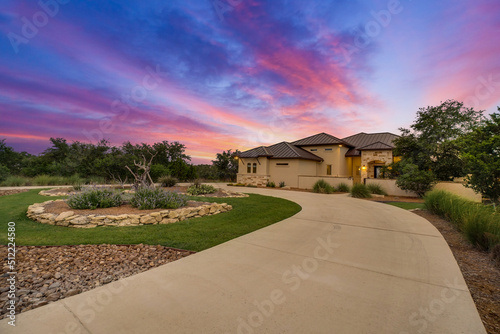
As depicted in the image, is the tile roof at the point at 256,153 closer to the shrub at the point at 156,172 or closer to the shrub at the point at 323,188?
the shrub at the point at 323,188

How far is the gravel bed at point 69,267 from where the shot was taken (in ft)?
8.59

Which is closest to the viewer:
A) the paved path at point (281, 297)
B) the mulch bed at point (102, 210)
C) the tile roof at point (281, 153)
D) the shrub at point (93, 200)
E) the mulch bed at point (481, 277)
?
the paved path at point (281, 297)

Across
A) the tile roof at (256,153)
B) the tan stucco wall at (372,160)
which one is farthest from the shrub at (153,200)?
the tan stucco wall at (372,160)

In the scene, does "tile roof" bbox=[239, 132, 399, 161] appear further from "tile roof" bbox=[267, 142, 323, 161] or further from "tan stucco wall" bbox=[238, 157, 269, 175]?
"tan stucco wall" bbox=[238, 157, 269, 175]

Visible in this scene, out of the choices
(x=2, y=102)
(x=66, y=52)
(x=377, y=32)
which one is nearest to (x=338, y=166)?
(x=377, y=32)

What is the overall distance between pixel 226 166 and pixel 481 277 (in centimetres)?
2587

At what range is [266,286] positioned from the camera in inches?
111

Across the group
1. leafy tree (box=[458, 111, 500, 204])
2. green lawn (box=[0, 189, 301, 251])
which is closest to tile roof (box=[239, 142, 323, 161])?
leafy tree (box=[458, 111, 500, 204])

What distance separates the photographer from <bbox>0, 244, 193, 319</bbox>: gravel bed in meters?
2.62

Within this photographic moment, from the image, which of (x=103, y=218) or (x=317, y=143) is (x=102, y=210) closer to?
(x=103, y=218)

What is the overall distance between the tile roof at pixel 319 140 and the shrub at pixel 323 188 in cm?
669

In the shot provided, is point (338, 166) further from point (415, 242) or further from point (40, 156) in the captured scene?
point (40, 156)

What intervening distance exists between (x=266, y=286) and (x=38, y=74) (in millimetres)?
12047

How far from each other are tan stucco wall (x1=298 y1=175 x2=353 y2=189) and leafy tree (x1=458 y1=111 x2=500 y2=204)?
1103cm
